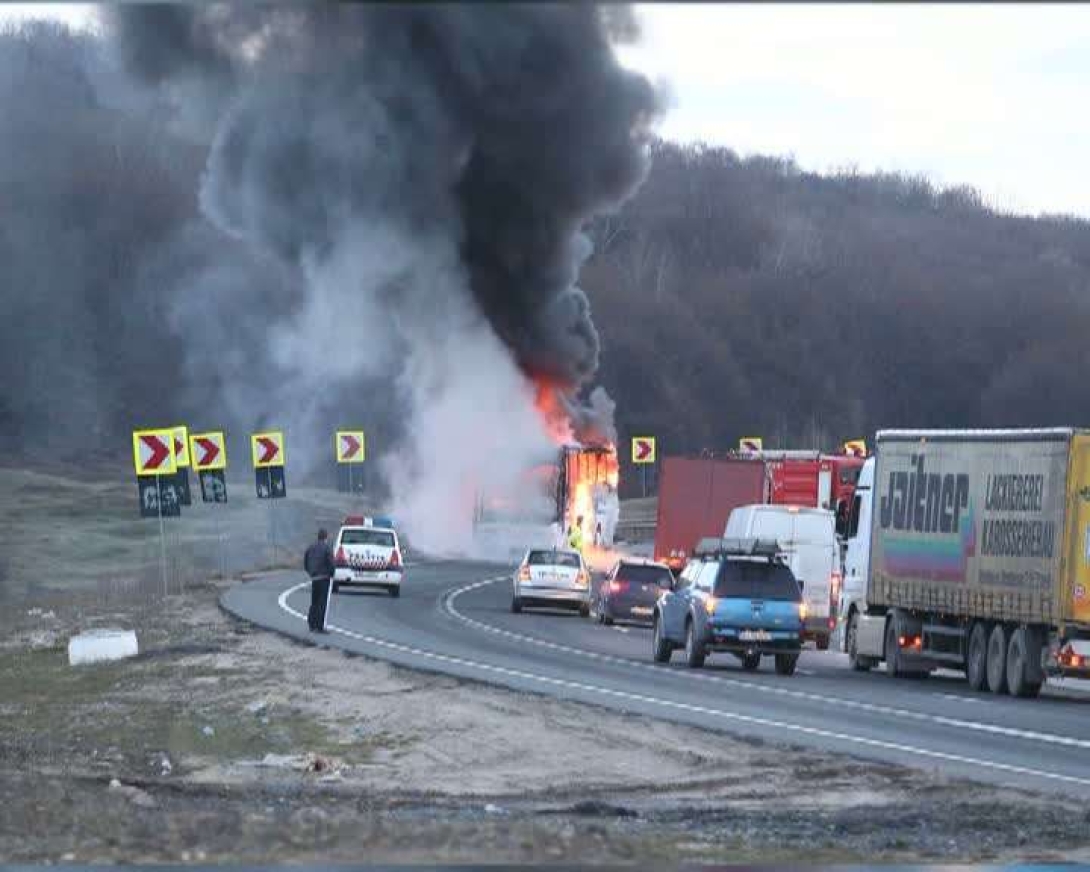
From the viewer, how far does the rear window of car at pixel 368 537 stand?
55.1 metres

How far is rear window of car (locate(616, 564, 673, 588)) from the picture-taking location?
4856cm

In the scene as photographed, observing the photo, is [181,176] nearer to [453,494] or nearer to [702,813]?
[453,494]

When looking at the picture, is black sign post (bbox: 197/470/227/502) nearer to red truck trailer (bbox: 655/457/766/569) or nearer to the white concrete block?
red truck trailer (bbox: 655/457/766/569)

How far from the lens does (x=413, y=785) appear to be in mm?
20047

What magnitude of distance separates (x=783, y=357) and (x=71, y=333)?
49259mm

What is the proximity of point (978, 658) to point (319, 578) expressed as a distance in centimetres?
1150

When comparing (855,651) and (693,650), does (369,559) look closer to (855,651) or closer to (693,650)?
(855,651)

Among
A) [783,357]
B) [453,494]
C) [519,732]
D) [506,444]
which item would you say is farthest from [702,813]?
[783,357]

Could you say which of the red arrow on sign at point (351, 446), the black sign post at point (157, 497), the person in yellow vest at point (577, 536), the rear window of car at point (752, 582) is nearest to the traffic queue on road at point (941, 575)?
the rear window of car at point (752, 582)

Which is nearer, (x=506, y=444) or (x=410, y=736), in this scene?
(x=410, y=736)

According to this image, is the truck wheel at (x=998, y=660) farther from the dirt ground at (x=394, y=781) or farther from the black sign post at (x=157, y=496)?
the black sign post at (x=157, y=496)

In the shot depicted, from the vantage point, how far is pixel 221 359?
129 m

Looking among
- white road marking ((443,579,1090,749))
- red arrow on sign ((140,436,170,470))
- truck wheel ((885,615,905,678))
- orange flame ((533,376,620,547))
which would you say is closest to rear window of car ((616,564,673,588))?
white road marking ((443,579,1090,749))

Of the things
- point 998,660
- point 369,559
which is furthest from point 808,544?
point 998,660
